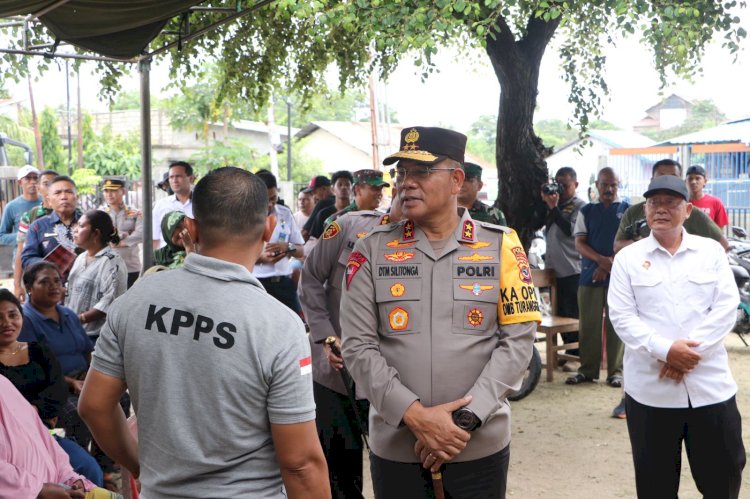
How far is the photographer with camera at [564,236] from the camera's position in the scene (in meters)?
8.76

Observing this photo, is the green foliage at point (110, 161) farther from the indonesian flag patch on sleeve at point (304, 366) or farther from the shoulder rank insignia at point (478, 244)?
the indonesian flag patch on sleeve at point (304, 366)

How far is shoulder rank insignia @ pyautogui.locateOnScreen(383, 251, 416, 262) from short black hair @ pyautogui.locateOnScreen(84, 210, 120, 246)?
3.36 m

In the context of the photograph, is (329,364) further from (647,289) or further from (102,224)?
(102,224)

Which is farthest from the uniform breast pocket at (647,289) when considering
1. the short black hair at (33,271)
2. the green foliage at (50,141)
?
the green foliage at (50,141)

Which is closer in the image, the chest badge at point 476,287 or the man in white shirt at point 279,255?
the chest badge at point 476,287

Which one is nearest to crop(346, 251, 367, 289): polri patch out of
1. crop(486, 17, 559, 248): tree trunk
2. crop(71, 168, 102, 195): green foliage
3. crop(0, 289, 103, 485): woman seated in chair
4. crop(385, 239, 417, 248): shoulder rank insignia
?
crop(385, 239, 417, 248): shoulder rank insignia

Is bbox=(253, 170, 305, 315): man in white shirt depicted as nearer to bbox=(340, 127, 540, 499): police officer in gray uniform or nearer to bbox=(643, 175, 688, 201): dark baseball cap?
bbox=(643, 175, 688, 201): dark baseball cap

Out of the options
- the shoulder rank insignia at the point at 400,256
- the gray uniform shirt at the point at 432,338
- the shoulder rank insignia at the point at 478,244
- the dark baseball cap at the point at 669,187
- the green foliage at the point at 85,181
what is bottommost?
the gray uniform shirt at the point at 432,338

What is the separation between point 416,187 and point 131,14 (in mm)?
3117

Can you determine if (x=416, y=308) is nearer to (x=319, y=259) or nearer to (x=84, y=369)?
(x=319, y=259)

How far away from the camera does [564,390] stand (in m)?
8.25

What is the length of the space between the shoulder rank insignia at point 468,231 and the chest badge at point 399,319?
0.36 m

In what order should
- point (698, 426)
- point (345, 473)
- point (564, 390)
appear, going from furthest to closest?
point (564, 390), point (345, 473), point (698, 426)

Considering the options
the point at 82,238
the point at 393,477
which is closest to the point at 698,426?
the point at 393,477
